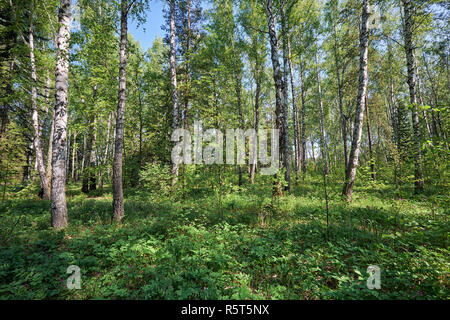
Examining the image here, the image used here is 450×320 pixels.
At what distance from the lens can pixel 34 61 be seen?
357 inches

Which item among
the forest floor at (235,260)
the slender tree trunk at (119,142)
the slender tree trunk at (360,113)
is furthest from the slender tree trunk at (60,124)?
the slender tree trunk at (360,113)

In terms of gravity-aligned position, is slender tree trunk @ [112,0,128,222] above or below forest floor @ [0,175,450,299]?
above

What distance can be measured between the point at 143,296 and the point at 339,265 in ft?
11.8

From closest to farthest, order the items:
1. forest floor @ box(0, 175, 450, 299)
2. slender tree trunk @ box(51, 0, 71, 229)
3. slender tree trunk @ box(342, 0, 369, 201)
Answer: forest floor @ box(0, 175, 450, 299) < slender tree trunk @ box(51, 0, 71, 229) < slender tree trunk @ box(342, 0, 369, 201)

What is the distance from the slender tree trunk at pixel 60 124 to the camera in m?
5.22

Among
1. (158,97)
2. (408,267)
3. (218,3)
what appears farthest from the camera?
(218,3)

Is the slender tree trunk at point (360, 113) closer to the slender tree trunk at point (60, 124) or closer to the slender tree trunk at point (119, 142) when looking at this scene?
the slender tree trunk at point (119, 142)

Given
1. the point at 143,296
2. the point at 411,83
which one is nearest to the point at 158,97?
the point at 143,296

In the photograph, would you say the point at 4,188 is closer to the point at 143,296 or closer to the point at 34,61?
the point at 34,61

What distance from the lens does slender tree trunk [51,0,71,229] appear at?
5219 mm

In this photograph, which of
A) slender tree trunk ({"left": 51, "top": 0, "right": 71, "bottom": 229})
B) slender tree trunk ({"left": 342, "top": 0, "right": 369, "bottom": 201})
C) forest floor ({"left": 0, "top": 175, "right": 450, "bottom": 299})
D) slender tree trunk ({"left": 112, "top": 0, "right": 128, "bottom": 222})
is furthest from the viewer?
slender tree trunk ({"left": 342, "top": 0, "right": 369, "bottom": 201})

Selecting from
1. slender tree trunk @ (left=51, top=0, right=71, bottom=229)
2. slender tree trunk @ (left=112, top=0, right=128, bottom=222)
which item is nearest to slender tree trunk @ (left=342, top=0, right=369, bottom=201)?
slender tree trunk @ (left=112, top=0, right=128, bottom=222)

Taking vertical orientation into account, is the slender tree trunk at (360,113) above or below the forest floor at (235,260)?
above

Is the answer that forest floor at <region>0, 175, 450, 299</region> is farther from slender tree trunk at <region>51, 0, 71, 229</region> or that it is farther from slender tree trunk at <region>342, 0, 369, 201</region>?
slender tree trunk at <region>342, 0, 369, 201</region>
